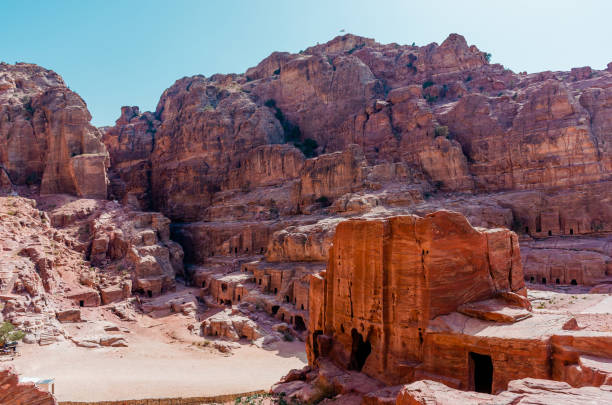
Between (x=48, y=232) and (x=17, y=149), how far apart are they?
22499mm

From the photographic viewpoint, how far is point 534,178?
46.1 metres

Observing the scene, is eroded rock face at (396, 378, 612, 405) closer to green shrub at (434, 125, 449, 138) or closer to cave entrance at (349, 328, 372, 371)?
cave entrance at (349, 328, 372, 371)

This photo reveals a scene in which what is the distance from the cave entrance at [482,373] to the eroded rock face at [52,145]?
55646 mm

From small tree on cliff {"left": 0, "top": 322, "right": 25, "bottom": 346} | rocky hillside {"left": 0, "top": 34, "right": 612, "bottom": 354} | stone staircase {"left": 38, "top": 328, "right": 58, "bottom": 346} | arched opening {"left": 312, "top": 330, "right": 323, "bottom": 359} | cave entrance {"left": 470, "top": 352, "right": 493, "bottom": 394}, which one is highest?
rocky hillside {"left": 0, "top": 34, "right": 612, "bottom": 354}

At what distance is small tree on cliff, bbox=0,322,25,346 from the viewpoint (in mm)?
26647

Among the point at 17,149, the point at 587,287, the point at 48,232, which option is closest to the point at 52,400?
the point at 48,232

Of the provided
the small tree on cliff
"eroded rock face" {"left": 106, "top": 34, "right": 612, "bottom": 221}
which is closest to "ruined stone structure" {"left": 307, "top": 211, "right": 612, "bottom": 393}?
the small tree on cliff

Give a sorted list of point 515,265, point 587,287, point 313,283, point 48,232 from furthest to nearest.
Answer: point 48,232 → point 587,287 → point 313,283 → point 515,265

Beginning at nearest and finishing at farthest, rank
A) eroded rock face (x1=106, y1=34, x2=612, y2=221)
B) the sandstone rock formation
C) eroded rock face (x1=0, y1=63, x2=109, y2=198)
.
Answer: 1. the sandstone rock formation
2. eroded rock face (x1=106, y1=34, x2=612, y2=221)
3. eroded rock face (x1=0, y1=63, x2=109, y2=198)

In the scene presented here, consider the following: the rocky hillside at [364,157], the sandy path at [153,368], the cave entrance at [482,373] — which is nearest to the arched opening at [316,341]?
the sandy path at [153,368]

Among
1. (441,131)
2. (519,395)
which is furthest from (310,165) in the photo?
(519,395)

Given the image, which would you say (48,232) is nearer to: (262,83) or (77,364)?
(77,364)

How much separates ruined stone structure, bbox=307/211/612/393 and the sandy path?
8353 millimetres

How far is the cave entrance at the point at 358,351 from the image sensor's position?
695 inches
